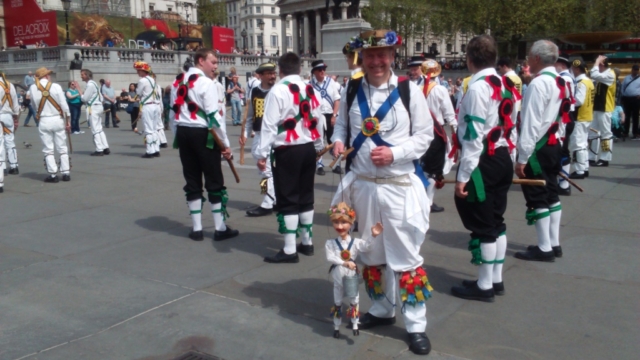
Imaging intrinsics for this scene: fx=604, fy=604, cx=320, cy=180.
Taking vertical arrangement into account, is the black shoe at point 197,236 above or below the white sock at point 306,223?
below

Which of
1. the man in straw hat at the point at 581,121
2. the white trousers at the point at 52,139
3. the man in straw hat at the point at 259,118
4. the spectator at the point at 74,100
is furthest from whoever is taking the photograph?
the spectator at the point at 74,100

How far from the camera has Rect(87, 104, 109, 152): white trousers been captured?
14.8 m

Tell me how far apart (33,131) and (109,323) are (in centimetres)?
1903

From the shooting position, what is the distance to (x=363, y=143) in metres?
A: 4.18

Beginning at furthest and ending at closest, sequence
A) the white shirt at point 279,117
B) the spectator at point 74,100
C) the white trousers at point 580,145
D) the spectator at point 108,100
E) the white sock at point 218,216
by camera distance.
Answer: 1. the spectator at point 108,100
2. the spectator at point 74,100
3. the white trousers at point 580,145
4. the white sock at point 218,216
5. the white shirt at point 279,117

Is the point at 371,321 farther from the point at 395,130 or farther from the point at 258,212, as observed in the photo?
the point at 258,212

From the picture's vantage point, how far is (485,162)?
506cm

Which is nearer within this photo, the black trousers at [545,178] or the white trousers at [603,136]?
the black trousers at [545,178]

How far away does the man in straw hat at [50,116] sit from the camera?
429 inches

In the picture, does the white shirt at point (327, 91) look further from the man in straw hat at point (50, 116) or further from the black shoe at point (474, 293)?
the black shoe at point (474, 293)

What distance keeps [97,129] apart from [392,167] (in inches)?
491

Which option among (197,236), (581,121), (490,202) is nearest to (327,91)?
(581,121)

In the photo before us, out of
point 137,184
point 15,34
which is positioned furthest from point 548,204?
point 15,34

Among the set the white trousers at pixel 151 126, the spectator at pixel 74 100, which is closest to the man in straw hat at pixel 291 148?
the white trousers at pixel 151 126
